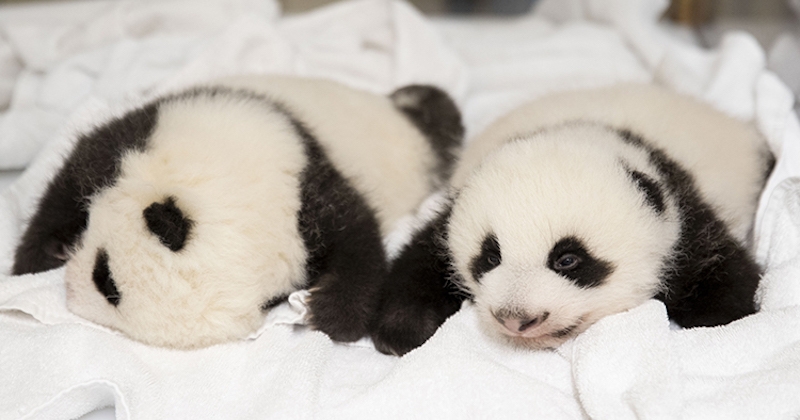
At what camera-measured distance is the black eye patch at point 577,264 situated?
1.68 m

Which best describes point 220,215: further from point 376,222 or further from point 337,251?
point 376,222

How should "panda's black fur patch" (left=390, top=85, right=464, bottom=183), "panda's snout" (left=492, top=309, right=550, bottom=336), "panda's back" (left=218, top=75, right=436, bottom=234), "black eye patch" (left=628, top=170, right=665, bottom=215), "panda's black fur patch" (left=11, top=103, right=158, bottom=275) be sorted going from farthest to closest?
"panda's black fur patch" (left=390, top=85, right=464, bottom=183) → "panda's back" (left=218, top=75, right=436, bottom=234) → "panda's black fur patch" (left=11, top=103, right=158, bottom=275) → "black eye patch" (left=628, top=170, right=665, bottom=215) → "panda's snout" (left=492, top=309, right=550, bottom=336)

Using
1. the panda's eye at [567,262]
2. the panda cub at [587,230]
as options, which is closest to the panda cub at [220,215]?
the panda cub at [587,230]

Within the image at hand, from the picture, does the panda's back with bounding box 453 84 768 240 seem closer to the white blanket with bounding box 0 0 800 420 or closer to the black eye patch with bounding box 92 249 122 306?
the white blanket with bounding box 0 0 800 420

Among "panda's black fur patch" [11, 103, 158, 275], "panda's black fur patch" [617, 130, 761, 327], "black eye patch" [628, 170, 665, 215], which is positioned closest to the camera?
"black eye patch" [628, 170, 665, 215]

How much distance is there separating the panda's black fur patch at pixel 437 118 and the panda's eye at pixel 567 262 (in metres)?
0.96

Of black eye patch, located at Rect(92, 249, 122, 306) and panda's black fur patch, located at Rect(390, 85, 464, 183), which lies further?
panda's black fur patch, located at Rect(390, 85, 464, 183)

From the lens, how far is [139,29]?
11.6ft

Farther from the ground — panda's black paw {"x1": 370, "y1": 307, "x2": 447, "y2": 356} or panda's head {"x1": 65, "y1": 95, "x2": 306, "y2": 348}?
panda's head {"x1": 65, "y1": 95, "x2": 306, "y2": 348}

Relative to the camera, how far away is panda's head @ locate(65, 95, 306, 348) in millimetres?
1771

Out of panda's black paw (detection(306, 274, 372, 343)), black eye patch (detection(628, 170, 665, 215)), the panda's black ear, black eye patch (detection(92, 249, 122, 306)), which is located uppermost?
black eye patch (detection(628, 170, 665, 215))

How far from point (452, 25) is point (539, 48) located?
729mm

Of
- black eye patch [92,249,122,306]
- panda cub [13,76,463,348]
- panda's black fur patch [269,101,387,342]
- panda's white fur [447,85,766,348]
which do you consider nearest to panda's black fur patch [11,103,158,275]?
panda cub [13,76,463,348]

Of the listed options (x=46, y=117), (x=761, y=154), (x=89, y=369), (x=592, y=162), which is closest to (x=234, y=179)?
(x=89, y=369)
